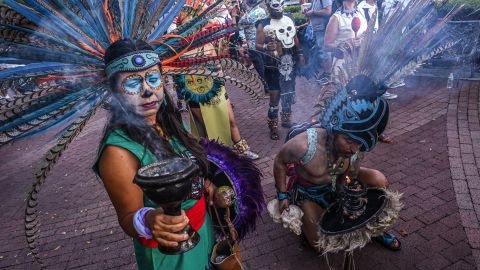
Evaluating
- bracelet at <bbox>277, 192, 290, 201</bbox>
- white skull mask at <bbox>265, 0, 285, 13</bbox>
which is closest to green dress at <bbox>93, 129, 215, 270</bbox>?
bracelet at <bbox>277, 192, 290, 201</bbox>

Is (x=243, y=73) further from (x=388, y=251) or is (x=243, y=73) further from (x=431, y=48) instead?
(x=388, y=251)

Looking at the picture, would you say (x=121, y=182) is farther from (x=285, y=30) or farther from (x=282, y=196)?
(x=285, y=30)

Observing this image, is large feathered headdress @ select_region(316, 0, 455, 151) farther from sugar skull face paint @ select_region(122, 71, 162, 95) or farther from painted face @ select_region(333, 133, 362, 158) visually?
sugar skull face paint @ select_region(122, 71, 162, 95)

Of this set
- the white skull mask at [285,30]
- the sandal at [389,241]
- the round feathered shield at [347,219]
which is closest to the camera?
the round feathered shield at [347,219]

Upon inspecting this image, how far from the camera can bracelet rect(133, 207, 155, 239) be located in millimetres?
1543

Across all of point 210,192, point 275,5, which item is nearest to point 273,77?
point 275,5

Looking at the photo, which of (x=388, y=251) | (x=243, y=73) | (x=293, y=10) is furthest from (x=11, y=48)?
(x=293, y=10)

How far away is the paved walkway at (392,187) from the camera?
325 centimetres

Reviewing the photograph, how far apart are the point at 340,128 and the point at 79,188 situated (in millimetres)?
4336

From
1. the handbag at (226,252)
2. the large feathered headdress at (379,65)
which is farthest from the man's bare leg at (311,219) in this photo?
the handbag at (226,252)

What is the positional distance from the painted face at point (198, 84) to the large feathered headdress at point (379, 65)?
2.22 meters

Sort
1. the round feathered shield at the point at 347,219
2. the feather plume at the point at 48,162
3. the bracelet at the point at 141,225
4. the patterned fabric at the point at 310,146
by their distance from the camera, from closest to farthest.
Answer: the bracelet at the point at 141,225 < the feather plume at the point at 48,162 < the round feathered shield at the point at 347,219 < the patterned fabric at the point at 310,146

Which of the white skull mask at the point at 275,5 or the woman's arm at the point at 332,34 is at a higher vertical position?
the white skull mask at the point at 275,5

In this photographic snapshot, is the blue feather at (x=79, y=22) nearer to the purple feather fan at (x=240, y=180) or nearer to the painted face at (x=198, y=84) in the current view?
the purple feather fan at (x=240, y=180)
